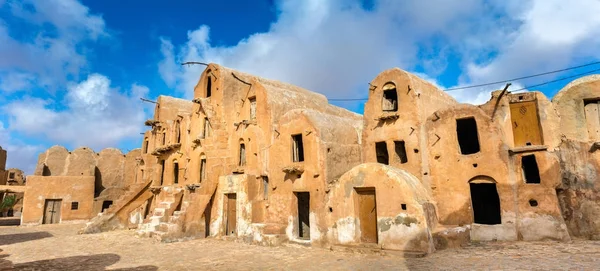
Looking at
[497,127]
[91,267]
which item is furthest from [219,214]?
[497,127]

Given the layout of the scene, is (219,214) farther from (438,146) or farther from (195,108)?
(438,146)

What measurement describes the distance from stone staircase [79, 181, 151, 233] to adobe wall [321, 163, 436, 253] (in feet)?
55.2

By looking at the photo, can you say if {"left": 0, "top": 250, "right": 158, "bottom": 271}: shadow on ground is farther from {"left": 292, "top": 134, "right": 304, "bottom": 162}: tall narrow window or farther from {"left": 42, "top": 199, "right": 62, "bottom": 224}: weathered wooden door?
{"left": 42, "top": 199, "right": 62, "bottom": 224}: weathered wooden door

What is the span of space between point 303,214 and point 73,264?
32.5ft

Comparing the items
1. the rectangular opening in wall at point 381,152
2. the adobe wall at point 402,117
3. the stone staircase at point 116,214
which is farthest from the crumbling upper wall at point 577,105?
the stone staircase at point 116,214

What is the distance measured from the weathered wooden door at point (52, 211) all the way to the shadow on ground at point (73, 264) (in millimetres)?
16743

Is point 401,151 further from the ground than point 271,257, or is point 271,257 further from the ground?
point 401,151

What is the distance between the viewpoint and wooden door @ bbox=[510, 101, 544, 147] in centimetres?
1666

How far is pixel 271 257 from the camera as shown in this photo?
44.8 feet

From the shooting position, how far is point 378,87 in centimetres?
1816

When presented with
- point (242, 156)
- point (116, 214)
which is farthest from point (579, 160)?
point (116, 214)

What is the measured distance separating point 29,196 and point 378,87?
2860cm

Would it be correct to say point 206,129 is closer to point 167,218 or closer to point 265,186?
point 167,218

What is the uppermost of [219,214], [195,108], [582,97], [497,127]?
[195,108]
